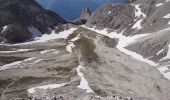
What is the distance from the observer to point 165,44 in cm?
8619

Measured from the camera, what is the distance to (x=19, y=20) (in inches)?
A: 6211

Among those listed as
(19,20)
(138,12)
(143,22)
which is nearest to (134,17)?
(138,12)

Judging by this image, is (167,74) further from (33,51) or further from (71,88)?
(33,51)

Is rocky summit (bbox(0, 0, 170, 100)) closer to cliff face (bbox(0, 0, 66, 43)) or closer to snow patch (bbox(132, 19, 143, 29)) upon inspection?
snow patch (bbox(132, 19, 143, 29))

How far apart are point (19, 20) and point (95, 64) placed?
83.9 m

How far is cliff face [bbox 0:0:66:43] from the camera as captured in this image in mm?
137500

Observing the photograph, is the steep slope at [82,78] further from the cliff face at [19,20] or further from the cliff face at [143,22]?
the cliff face at [19,20]

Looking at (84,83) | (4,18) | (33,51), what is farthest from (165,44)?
(4,18)

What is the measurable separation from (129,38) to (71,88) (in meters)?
65.2

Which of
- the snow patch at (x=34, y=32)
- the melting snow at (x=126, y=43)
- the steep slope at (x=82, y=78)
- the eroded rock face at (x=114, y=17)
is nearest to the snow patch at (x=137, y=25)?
the eroded rock face at (x=114, y=17)

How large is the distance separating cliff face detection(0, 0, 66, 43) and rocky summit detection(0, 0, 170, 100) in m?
0.43

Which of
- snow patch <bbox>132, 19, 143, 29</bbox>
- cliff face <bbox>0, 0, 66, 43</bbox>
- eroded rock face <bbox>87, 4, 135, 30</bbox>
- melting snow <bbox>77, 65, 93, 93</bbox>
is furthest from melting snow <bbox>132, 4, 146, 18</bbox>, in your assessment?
melting snow <bbox>77, 65, 93, 93</bbox>

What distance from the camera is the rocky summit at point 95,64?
58781 millimetres

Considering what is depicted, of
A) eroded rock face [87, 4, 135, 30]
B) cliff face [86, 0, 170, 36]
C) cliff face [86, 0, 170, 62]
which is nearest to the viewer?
cliff face [86, 0, 170, 62]
